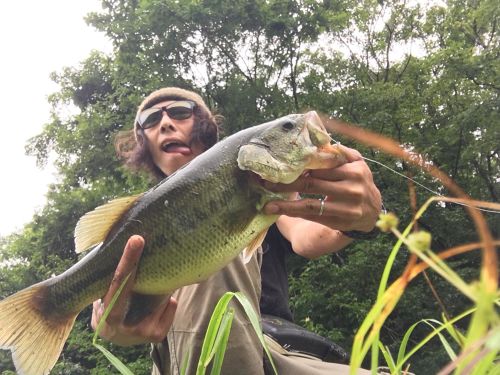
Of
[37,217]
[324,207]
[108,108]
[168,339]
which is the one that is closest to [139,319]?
[168,339]

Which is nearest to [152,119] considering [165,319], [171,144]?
[171,144]

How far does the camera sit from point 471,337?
40 centimetres

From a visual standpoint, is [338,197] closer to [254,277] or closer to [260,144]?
[260,144]

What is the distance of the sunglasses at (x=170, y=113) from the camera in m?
3.38

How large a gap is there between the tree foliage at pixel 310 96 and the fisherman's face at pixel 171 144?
7759mm

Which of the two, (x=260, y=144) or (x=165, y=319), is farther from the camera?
(x=165, y=319)

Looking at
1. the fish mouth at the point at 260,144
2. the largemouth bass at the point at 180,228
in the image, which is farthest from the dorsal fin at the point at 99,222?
the fish mouth at the point at 260,144

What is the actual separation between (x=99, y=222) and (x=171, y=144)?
1.41 m

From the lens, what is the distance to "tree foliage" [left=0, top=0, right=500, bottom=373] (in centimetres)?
1116

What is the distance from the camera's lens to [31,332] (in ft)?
5.75

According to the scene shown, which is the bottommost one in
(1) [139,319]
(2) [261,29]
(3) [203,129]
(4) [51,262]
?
(4) [51,262]

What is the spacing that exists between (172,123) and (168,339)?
5.30 ft

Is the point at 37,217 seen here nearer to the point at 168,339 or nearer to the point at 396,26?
the point at 396,26

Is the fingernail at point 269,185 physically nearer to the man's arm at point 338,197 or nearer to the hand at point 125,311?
the man's arm at point 338,197
